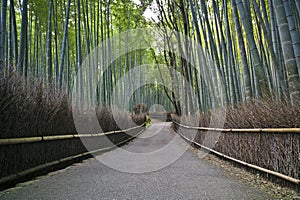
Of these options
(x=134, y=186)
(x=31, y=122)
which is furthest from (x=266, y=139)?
(x=31, y=122)

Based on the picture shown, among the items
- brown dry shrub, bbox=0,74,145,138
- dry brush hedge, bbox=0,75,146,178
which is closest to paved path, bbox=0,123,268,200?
dry brush hedge, bbox=0,75,146,178

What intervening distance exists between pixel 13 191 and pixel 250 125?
261cm

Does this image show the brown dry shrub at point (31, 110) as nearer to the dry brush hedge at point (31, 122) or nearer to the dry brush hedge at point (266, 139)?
the dry brush hedge at point (31, 122)

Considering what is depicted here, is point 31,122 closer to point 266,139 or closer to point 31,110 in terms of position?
point 31,110

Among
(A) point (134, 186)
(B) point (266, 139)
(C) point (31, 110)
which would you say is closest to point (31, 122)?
(C) point (31, 110)

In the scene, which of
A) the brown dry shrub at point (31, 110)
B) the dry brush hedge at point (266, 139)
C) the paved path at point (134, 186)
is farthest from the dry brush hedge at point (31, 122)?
the dry brush hedge at point (266, 139)

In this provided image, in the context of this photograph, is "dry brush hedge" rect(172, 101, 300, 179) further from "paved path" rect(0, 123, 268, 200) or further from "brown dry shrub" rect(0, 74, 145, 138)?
"brown dry shrub" rect(0, 74, 145, 138)

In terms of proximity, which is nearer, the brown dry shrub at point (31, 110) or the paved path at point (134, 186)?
the paved path at point (134, 186)

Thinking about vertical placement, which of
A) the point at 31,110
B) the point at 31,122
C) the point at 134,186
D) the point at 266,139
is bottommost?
the point at 134,186

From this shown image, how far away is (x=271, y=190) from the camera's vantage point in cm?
257

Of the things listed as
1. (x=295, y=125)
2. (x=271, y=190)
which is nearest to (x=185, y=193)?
(x=271, y=190)

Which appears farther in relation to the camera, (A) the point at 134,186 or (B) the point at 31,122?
(B) the point at 31,122

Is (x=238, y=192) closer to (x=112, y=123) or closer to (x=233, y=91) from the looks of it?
(x=233, y=91)

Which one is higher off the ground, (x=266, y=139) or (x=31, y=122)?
(x=31, y=122)
